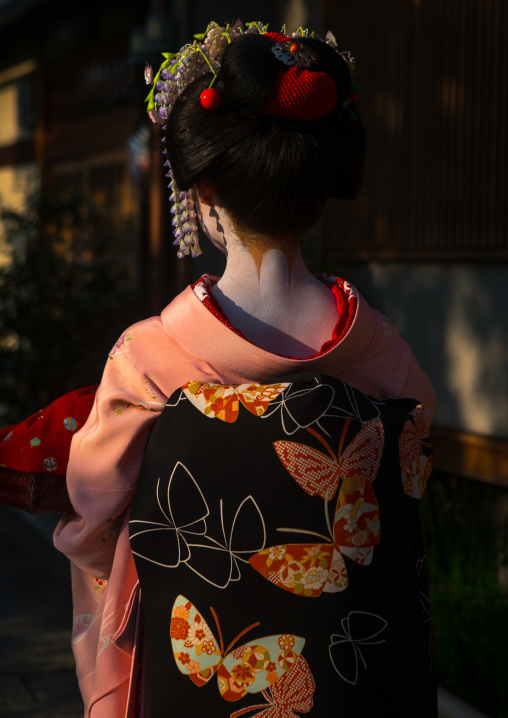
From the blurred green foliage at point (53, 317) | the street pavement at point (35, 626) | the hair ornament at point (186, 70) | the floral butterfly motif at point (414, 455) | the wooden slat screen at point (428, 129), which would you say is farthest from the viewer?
the blurred green foliage at point (53, 317)

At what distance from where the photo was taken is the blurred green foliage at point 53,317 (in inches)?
234

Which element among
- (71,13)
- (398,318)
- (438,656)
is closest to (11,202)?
(71,13)

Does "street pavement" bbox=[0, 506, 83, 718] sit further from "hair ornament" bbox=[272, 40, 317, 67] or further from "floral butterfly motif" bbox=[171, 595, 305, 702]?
"hair ornament" bbox=[272, 40, 317, 67]

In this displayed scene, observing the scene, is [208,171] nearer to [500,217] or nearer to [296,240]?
[296,240]

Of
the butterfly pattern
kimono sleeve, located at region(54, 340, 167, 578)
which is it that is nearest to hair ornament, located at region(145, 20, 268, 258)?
kimono sleeve, located at region(54, 340, 167, 578)

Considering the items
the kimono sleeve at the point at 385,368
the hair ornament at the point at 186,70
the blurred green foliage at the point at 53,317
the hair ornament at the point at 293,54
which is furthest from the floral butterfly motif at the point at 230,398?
the blurred green foliage at the point at 53,317

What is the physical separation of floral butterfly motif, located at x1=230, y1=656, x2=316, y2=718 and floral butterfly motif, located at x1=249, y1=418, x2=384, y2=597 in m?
0.14

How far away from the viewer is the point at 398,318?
183 inches

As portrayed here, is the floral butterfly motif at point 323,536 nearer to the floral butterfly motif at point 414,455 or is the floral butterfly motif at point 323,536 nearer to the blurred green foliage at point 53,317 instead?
the floral butterfly motif at point 414,455

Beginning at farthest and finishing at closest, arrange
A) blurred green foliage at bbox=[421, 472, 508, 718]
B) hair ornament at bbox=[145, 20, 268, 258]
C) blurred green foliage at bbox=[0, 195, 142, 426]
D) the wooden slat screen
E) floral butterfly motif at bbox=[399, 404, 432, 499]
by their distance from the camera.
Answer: blurred green foliage at bbox=[0, 195, 142, 426]
the wooden slat screen
blurred green foliage at bbox=[421, 472, 508, 718]
hair ornament at bbox=[145, 20, 268, 258]
floral butterfly motif at bbox=[399, 404, 432, 499]

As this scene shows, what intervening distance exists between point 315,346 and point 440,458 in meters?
2.87

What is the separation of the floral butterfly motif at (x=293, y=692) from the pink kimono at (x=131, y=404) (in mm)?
328

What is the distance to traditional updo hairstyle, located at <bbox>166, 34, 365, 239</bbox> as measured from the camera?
60.3 inches

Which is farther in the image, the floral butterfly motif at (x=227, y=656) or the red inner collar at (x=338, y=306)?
the red inner collar at (x=338, y=306)
